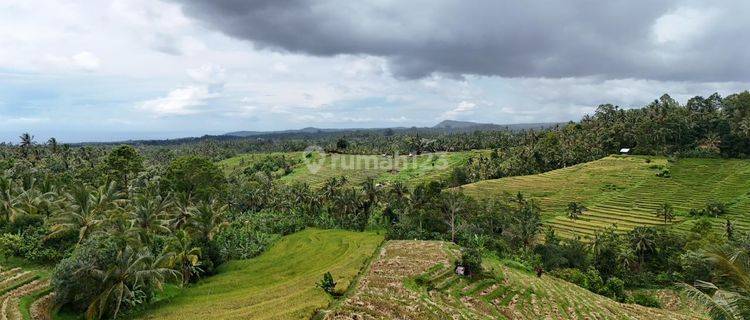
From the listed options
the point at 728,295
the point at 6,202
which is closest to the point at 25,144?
the point at 6,202

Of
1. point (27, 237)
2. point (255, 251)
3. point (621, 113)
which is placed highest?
point (621, 113)

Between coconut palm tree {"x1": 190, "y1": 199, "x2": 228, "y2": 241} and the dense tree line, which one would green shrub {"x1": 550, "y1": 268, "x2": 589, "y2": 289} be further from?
coconut palm tree {"x1": 190, "y1": 199, "x2": 228, "y2": 241}

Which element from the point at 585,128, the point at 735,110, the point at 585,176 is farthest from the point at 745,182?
the point at 585,128

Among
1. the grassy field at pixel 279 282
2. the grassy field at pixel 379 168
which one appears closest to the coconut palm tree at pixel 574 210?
the grassy field at pixel 279 282

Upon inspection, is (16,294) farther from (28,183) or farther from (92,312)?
(28,183)

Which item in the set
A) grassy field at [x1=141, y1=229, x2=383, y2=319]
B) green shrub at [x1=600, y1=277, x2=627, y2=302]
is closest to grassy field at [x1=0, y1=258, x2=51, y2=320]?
grassy field at [x1=141, y1=229, x2=383, y2=319]

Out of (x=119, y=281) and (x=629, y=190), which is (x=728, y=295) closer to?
(x=119, y=281)
